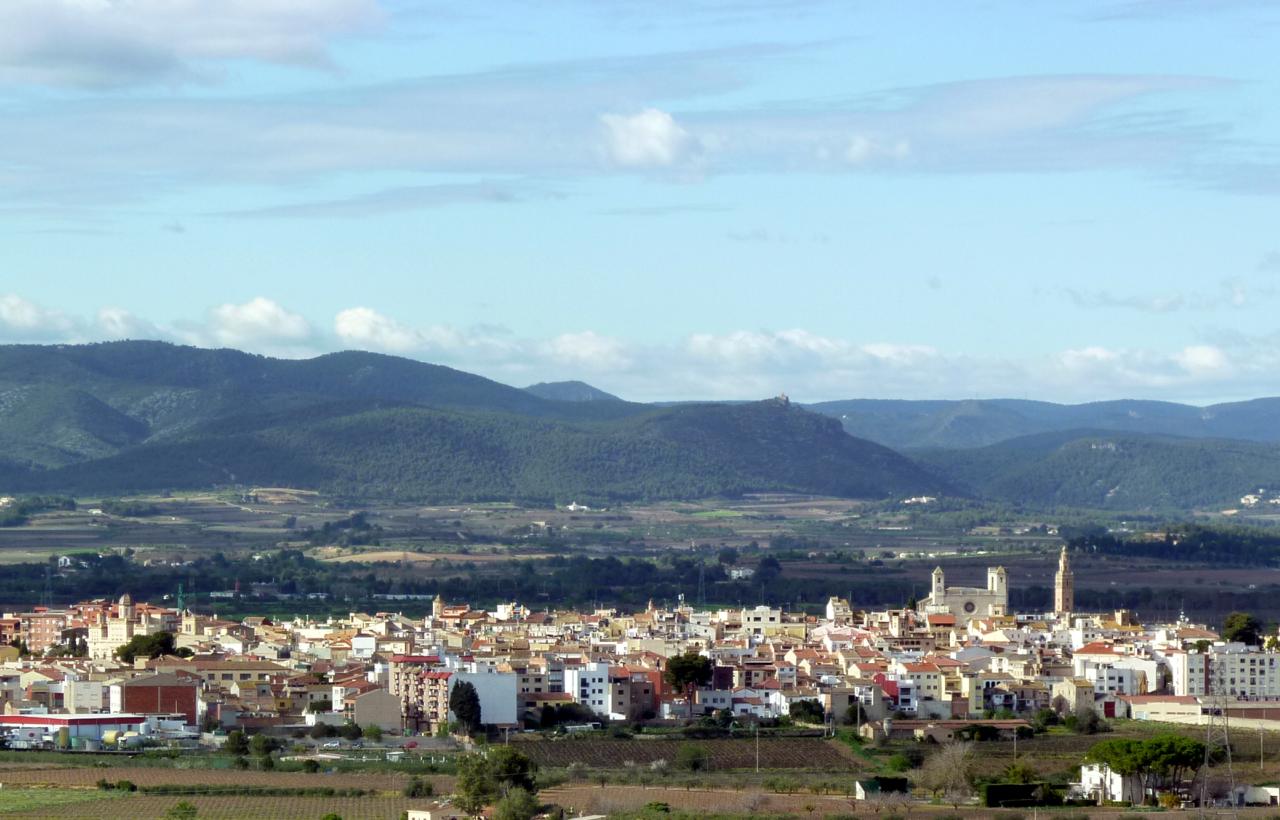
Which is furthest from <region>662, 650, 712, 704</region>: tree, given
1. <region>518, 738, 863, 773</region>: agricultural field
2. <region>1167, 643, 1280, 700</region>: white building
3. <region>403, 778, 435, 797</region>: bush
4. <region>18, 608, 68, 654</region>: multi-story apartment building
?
<region>18, 608, 68, 654</region>: multi-story apartment building

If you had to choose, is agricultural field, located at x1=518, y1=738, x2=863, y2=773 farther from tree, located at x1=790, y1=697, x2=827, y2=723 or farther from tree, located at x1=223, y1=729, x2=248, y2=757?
tree, located at x1=223, y1=729, x2=248, y2=757

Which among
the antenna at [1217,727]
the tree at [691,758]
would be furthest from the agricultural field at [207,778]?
the antenna at [1217,727]

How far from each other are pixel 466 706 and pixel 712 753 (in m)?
5.89

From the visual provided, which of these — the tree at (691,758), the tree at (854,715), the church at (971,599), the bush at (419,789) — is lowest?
the bush at (419,789)

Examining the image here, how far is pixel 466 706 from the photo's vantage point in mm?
55125

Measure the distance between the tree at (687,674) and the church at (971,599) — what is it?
22905 mm

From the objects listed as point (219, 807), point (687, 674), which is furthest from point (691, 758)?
point (219, 807)

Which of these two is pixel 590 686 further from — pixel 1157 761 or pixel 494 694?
pixel 1157 761

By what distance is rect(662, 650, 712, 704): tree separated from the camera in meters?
60.2

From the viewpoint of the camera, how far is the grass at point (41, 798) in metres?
42.8

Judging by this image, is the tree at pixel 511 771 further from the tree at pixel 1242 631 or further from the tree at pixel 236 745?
the tree at pixel 1242 631

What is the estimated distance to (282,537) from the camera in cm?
14425

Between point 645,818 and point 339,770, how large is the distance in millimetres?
9976

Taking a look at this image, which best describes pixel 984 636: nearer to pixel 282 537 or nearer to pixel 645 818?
pixel 645 818
